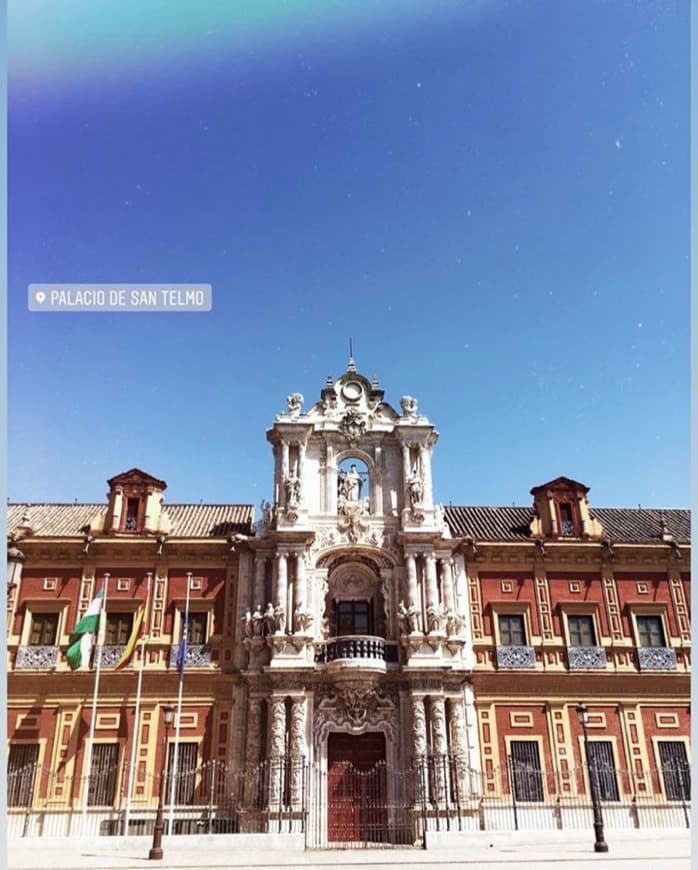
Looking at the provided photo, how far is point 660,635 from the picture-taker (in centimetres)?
2567

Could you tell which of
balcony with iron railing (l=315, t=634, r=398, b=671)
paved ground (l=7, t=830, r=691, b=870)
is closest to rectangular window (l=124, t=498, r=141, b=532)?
balcony with iron railing (l=315, t=634, r=398, b=671)

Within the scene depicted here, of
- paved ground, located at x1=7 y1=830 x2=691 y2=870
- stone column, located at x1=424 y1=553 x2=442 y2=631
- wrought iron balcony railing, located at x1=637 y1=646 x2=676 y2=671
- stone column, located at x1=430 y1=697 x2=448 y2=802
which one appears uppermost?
stone column, located at x1=424 y1=553 x2=442 y2=631

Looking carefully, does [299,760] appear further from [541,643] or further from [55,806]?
[541,643]

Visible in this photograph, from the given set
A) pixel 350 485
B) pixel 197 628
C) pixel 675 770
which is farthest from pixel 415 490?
pixel 675 770

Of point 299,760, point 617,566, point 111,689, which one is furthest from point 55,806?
point 617,566

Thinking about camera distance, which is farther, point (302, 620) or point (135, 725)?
point (302, 620)

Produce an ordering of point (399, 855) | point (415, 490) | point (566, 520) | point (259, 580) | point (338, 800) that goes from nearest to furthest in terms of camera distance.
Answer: point (399, 855) → point (338, 800) → point (259, 580) → point (415, 490) → point (566, 520)

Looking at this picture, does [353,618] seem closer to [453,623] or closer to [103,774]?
[453,623]

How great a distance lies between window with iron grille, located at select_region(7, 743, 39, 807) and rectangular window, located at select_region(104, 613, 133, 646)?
12.1 feet

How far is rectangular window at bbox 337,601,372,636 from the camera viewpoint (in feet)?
82.7

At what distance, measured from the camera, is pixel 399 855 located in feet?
53.6

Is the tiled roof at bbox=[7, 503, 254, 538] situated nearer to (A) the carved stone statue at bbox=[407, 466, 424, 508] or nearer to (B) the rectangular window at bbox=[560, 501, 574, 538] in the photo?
(A) the carved stone statue at bbox=[407, 466, 424, 508]

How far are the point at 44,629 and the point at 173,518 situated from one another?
609 cm

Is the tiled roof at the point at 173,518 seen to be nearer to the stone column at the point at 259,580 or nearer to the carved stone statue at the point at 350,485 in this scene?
→ the stone column at the point at 259,580
